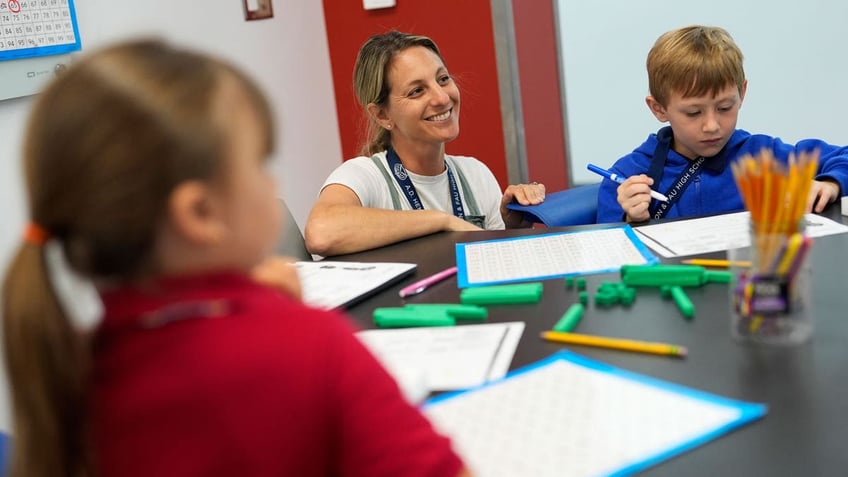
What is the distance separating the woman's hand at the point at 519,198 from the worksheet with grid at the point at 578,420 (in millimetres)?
1026

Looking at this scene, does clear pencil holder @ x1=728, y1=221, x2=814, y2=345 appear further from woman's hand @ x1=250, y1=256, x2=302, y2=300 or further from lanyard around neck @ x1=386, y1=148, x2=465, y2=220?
lanyard around neck @ x1=386, y1=148, x2=465, y2=220

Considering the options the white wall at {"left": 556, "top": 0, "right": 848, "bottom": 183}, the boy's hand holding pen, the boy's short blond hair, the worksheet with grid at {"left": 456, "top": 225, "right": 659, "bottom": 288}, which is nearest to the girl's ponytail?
the worksheet with grid at {"left": 456, "top": 225, "right": 659, "bottom": 288}

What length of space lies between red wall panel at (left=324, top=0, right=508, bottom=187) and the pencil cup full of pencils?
98.5 inches

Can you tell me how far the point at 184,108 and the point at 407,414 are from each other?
262 millimetres

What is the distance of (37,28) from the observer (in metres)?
2.38

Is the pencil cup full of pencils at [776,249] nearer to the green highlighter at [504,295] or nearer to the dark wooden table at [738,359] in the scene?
the dark wooden table at [738,359]

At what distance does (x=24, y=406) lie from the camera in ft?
1.77

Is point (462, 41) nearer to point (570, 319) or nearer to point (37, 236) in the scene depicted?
point (570, 319)

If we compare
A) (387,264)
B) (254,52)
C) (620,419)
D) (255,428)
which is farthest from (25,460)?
(254,52)

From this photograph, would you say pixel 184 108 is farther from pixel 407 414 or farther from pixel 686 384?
pixel 686 384

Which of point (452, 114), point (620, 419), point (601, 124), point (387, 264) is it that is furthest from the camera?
point (601, 124)

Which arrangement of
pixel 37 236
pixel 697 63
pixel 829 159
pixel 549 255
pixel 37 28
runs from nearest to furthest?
pixel 37 236, pixel 549 255, pixel 829 159, pixel 697 63, pixel 37 28

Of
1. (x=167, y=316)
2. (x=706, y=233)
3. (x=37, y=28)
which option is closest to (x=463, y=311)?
(x=706, y=233)

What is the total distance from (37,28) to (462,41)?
1.72 meters
